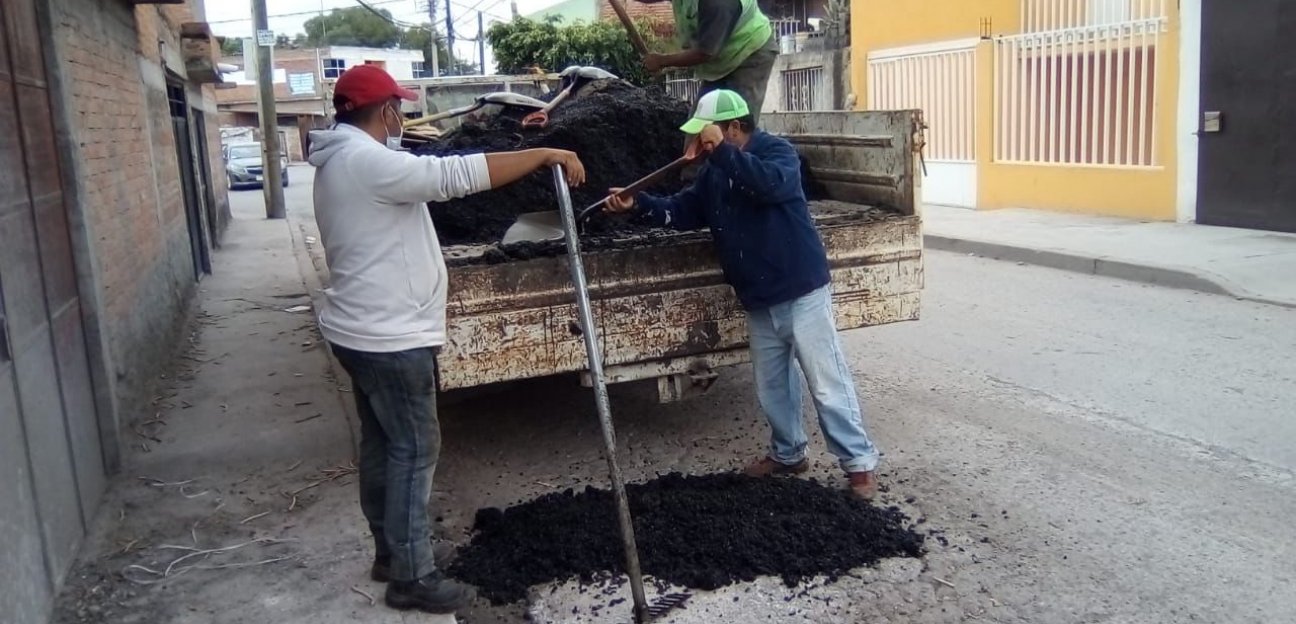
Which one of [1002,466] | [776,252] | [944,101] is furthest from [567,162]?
[944,101]

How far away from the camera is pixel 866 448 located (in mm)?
4387

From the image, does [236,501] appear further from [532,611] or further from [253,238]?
[253,238]

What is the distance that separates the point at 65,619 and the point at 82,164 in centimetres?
265

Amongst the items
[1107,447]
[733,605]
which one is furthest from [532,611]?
[1107,447]

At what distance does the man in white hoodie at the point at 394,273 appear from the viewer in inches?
131

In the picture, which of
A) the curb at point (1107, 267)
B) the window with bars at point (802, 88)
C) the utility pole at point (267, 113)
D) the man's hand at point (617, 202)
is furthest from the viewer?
the utility pole at point (267, 113)

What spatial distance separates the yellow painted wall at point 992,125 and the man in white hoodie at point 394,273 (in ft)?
34.8

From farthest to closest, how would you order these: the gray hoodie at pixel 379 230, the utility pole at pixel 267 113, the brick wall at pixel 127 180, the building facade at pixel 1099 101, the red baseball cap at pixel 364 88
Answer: the utility pole at pixel 267 113 < the building facade at pixel 1099 101 < the brick wall at pixel 127 180 < the red baseball cap at pixel 364 88 < the gray hoodie at pixel 379 230

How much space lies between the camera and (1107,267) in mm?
9891

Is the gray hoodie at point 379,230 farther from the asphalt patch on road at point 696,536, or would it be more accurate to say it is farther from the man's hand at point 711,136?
the man's hand at point 711,136

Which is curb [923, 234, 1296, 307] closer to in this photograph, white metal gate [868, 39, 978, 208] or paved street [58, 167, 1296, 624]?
paved street [58, 167, 1296, 624]

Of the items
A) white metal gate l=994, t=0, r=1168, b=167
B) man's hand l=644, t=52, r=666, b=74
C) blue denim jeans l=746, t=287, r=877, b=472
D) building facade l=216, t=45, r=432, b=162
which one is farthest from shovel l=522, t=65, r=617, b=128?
building facade l=216, t=45, r=432, b=162

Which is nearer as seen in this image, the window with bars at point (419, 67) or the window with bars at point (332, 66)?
the window with bars at point (419, 67)

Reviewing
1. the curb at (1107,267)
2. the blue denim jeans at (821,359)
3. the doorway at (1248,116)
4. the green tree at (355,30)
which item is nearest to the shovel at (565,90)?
the blue denim jeans at (821,359)
